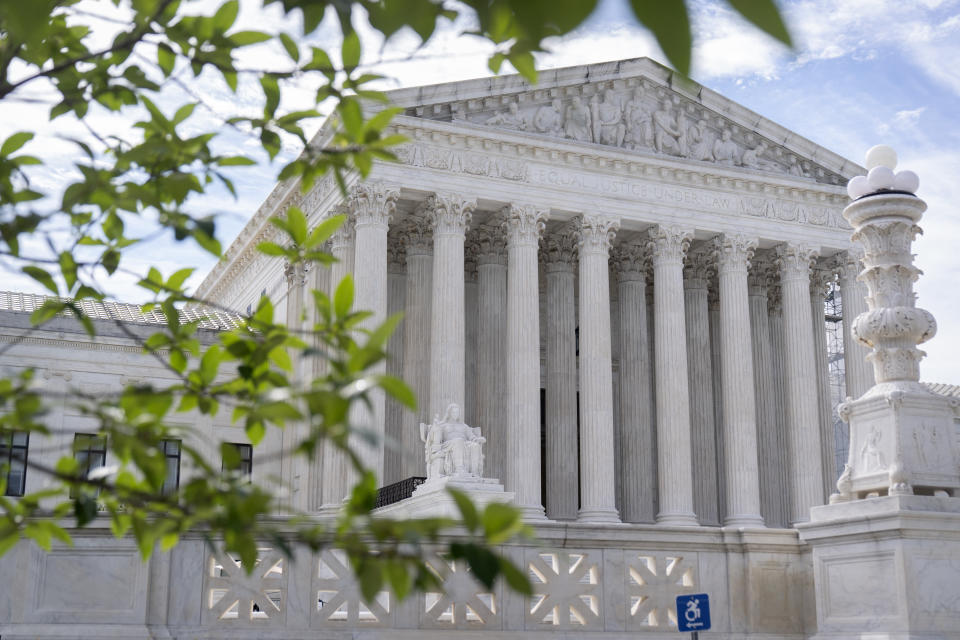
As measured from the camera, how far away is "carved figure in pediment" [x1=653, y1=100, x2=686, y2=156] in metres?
44.3

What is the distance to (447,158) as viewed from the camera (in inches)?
1594

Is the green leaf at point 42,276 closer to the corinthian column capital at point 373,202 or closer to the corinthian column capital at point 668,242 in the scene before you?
the corinthian column capital at point 373,202

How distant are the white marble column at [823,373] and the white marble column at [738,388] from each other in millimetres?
4026

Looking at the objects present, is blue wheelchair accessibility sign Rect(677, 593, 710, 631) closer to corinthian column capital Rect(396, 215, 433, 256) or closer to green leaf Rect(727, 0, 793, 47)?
green leaf Rect(727, 0, 793, 47)

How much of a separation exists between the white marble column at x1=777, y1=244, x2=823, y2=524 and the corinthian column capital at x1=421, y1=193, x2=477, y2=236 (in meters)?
14.0

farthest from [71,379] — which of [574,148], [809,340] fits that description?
[809,340]

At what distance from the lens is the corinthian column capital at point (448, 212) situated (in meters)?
39.9

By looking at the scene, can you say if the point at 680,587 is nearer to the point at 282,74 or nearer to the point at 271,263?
the point at 282,74

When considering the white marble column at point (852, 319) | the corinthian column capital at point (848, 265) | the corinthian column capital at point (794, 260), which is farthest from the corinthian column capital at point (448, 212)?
the corinthian column capital at point (848, 265)

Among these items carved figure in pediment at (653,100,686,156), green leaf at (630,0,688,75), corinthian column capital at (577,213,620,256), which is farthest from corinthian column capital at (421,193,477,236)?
green leaf at (630,0,688,75)

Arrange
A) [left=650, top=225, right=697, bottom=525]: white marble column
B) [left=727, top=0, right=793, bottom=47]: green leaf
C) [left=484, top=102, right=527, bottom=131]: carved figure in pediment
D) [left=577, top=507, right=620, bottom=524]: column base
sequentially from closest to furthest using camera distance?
1. [left=727, top=0, right=793, bottom=47]: green leaf
2. [left=577, top=507, right=620, bottom=524]: column base
3. [left=650, top=225, right=697, bottom=525]: white marble column
4. [left=484, top=102, right=527, bottom=131]: carved figure in pediment

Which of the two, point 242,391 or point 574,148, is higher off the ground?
point 574,148

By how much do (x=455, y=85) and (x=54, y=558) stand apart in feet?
102

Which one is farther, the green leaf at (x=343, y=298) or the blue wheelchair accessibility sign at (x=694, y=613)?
the blue wheelchair accessibility sign at (x=694, y=613)
